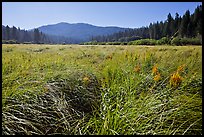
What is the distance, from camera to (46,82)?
2.16 meters

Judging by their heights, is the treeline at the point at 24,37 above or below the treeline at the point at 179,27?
above

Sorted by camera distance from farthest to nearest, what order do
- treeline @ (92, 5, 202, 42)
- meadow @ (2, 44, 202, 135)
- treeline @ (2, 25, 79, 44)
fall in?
1. treeline @ (2, 25, 79, 44)
2. treeline @ (92, 5, 202, 42)
3. meadow @ (2, 44, 202, 135)

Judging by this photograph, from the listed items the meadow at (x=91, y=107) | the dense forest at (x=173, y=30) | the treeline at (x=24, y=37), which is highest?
the treeline at (x=24, y=37)

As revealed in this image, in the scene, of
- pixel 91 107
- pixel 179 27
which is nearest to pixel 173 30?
pixel 179 27

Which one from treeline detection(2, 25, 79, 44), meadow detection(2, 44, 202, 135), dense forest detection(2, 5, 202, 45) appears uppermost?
treeline detection(2, 25, 79, 44)

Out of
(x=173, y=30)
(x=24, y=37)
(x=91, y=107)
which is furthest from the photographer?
(x=24, y=37)

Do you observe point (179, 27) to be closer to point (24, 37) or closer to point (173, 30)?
point (173, 30)

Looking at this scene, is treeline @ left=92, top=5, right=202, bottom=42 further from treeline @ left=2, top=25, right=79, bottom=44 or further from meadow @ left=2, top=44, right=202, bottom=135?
treeline @ left=2, top=25, right=79, bottom=44

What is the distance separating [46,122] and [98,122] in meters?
0.39

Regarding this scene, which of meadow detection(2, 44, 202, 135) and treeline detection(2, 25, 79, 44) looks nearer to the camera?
meadow detection(2, 44, 202, 135)

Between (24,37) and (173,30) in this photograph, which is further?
(24,37)

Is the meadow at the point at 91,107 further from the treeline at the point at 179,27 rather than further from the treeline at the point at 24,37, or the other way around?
the treeline at the point at 24,37

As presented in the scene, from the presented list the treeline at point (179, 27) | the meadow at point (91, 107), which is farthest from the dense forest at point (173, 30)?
the meadow at point (91, 107)

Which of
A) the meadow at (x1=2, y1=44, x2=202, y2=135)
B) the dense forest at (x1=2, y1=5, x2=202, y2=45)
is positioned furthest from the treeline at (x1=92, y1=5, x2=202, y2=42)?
the meadow at (x1=2, y1=44, x2=202, y2=135)
